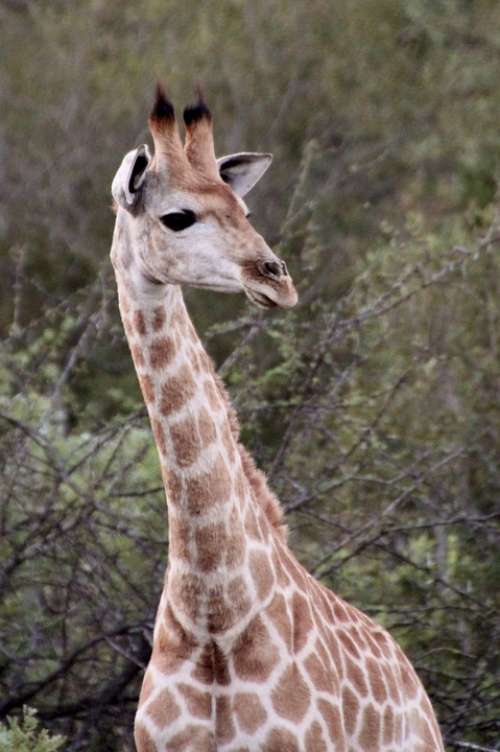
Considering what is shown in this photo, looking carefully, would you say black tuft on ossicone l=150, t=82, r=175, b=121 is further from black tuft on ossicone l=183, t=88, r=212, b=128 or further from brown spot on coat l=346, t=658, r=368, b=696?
brown spot on coat l=346, t=658, r=368, b=696

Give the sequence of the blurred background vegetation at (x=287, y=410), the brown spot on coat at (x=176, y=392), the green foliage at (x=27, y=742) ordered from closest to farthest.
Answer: the brown spot on coat at (x=176, y=392) < the green foliage at (x=27, y=742) < the blurred background vegetation at (x=287, y=410)

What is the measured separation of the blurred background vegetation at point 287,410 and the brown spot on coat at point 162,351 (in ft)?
5.88

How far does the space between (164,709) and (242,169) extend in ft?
5.27

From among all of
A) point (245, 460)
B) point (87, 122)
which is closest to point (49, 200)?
point (87, 122)

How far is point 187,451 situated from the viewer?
502 centimetres

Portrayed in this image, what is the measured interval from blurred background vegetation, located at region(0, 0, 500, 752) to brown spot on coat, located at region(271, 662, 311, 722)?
4.77ft

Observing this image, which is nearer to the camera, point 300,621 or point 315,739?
point 315,739

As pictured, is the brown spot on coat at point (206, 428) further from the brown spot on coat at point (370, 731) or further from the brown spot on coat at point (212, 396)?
the brown spot on coat at point (370, 731)

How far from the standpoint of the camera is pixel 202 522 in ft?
16.4

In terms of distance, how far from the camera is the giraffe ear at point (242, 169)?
221 inches

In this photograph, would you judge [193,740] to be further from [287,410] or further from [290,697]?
[287,410]

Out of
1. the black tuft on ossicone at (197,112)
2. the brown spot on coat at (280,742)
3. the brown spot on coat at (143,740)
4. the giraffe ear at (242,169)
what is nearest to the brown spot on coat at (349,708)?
the brown spot on coat at (280,742)

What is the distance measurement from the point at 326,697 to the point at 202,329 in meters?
8.33

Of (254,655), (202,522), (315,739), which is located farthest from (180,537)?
(315,739)
